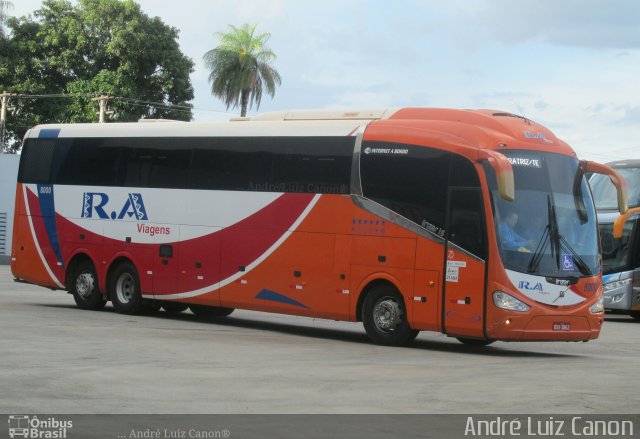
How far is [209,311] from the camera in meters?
23.8

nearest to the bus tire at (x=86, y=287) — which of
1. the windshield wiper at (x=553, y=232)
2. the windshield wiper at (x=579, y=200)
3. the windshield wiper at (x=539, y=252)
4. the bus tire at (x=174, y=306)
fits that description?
the bus tire at (x=174, y=306)

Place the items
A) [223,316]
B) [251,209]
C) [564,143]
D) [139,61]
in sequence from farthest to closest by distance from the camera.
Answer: [139,61] < [223,316] < [251,209] < [564,143]

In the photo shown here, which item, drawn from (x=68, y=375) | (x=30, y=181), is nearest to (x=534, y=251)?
(x=68, y=375)

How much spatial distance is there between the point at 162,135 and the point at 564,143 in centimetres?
778

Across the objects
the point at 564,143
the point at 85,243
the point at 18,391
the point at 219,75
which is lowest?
the point at 18,391

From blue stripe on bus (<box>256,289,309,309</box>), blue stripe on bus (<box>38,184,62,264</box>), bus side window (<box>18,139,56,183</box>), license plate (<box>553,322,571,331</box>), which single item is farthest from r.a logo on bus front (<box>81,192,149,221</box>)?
license plate (<box>553,322,571,331</box>)

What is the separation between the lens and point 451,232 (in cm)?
1742

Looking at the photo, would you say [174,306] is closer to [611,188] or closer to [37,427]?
[611,188]

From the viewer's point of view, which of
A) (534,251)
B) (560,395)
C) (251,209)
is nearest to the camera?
(560,395)

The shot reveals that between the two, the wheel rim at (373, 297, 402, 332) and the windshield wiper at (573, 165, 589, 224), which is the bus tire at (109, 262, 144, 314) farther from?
the windshield wiper at (573, 165, 589, 224)

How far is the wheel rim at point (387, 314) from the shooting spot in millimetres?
18172

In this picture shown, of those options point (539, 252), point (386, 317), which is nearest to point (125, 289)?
point (386, 317)

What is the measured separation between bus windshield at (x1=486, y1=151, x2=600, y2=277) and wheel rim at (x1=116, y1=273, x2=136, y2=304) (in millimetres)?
8670

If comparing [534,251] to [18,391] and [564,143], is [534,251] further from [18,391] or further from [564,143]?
[18,391]
